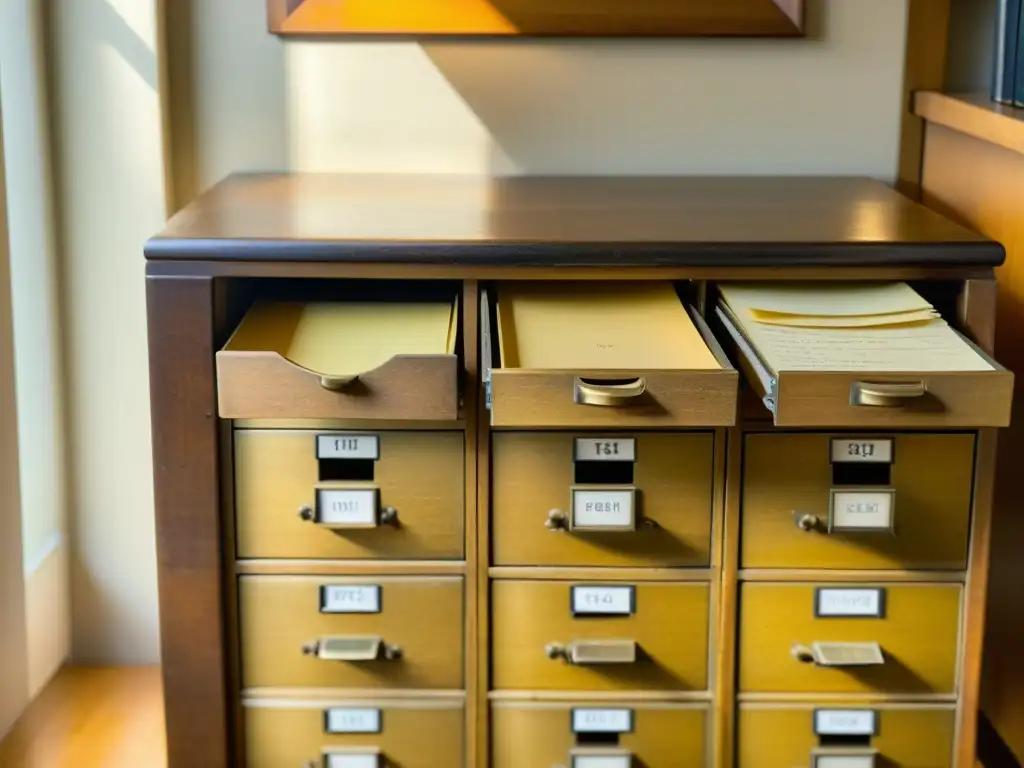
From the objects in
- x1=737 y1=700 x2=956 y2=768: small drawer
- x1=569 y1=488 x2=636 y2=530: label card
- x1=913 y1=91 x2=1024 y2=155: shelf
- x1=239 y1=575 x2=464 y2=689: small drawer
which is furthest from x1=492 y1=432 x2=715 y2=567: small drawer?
x1=913 y1=91 x2=1024 y2=155: shelf

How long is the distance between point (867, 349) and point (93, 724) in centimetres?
117

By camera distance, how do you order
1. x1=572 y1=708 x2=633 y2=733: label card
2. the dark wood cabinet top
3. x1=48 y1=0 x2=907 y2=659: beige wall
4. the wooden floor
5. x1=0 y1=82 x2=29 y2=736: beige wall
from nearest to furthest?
the dark wood cabinet top → x1=572 y1=708 x2=633 y2=733: label card → x1=0 y1=82 x2=29 y2=736: beige wall → the wooden floor → x1=48 y1=0 x2=907 y2=659: beige wall

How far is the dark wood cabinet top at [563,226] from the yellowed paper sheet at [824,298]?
2.0 inches

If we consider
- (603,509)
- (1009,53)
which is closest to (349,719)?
(603,509)

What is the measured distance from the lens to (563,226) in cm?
149

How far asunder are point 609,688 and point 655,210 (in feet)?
1.88

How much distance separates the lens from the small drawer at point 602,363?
1278 mm

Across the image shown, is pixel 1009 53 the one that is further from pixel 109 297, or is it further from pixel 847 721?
pixel 109 297

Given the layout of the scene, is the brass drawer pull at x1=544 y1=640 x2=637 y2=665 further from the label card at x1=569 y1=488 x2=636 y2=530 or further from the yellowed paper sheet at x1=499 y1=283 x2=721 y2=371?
the yellowed paper sheet at x1=499 y1=283 x2=721 y2=371

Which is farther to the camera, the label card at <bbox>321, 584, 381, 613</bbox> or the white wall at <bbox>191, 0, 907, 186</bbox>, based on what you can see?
the white wall at <bbox>191, 0, 907, 186</bbox>

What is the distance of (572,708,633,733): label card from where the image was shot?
150 cm

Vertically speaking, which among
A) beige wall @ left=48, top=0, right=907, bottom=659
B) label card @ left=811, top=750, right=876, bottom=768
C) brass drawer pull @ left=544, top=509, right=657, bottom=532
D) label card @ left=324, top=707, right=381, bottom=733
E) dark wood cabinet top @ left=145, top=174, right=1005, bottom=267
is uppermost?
beige wall @ left=48, top=0, right=907, bottom=659

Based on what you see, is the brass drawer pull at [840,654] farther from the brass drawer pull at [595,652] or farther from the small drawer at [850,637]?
the brass drawer pull at [595,652]

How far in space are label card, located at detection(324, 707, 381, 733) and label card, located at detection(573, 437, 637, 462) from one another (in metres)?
0.39
